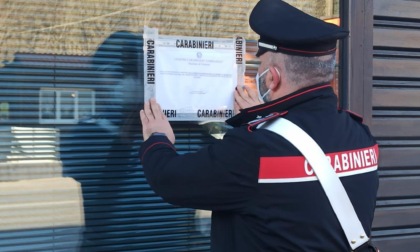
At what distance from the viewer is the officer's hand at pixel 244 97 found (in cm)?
297

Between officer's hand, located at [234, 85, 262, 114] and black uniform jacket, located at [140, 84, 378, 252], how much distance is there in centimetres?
92

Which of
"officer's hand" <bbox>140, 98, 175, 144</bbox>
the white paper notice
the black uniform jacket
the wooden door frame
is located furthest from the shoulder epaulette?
the wooden door frame

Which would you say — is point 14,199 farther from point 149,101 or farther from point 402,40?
point 402,40

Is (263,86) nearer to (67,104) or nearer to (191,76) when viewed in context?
(191,76)

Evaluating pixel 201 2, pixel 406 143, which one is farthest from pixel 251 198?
pixel 406 143

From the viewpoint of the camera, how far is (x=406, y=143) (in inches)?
152

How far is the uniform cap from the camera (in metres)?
1.97

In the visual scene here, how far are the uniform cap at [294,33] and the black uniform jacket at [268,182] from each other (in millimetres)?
140

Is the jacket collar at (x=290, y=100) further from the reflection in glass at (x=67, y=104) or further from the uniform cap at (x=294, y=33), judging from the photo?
the reflection in glass at (x=67, y=104)

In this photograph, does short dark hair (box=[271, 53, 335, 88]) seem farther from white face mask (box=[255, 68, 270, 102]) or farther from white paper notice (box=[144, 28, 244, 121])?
white paper notice (box=[144, 28, 244, 121])

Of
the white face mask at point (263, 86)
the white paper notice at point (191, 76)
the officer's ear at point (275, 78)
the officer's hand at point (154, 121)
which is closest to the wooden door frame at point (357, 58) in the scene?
the white paper notice at point (191, 76)

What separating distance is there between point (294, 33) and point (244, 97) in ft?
3.54

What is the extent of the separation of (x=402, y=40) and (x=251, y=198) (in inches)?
93.1

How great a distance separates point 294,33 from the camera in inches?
77.4
